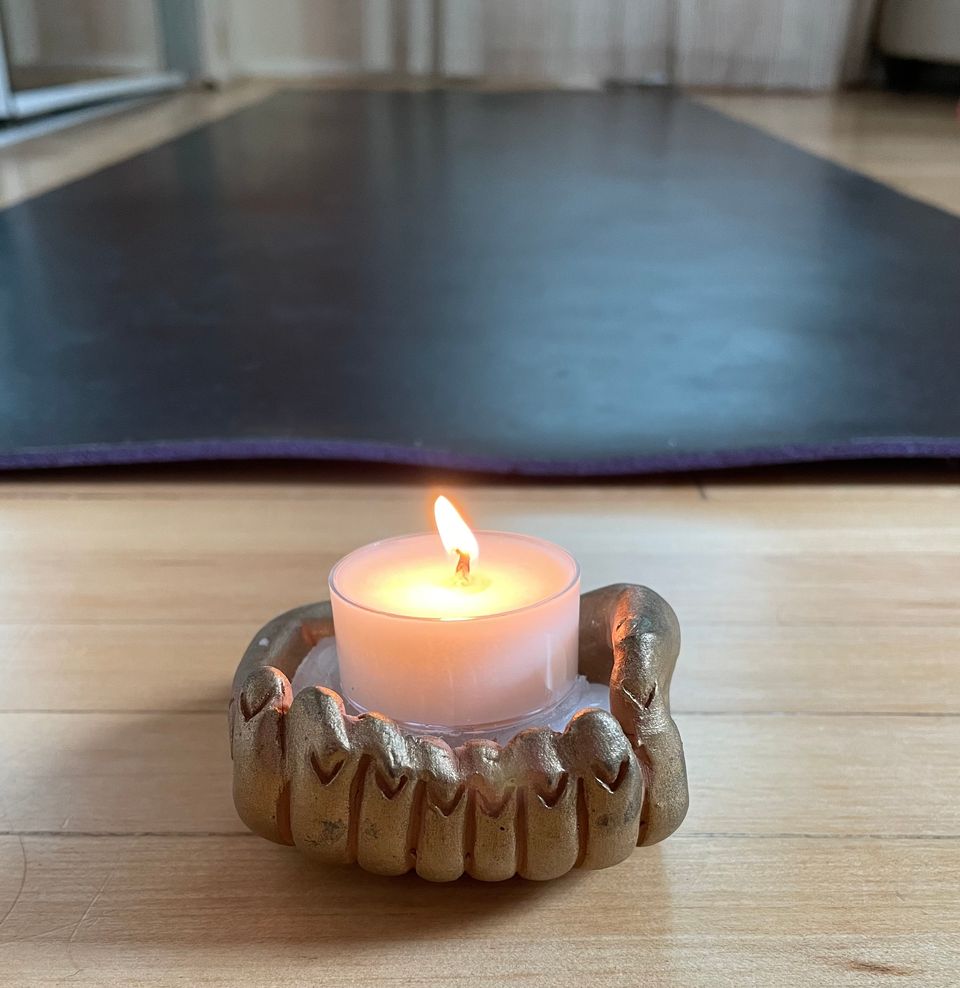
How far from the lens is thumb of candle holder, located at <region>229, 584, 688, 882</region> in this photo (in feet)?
1.37

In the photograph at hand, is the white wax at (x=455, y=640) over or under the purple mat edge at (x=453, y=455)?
over

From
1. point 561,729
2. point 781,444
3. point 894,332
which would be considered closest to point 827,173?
point 894,332

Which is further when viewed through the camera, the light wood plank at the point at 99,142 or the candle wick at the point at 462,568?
the light wood plank at the point at 99,142

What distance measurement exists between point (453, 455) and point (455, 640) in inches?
20.7

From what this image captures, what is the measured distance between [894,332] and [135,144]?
232 cm

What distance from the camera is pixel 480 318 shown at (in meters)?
1.35

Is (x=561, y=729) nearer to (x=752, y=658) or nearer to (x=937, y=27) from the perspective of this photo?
(x=752, y=658)

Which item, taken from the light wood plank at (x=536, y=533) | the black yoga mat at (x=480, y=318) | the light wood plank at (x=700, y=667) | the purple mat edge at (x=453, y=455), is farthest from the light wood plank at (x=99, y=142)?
the light wood plank at (x=700, y=667)

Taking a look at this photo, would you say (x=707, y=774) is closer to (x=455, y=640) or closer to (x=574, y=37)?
(x=455, y=640)

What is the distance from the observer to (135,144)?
2.96 metres

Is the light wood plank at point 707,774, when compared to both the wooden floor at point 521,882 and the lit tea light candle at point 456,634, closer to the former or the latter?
the wooden floor at point 521,882

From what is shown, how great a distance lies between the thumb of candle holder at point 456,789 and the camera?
419 millimetres

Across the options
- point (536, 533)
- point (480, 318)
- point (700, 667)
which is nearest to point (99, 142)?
point (480, 318)

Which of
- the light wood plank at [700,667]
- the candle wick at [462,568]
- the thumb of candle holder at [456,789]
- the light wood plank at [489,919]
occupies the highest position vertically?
the candle wick at [462,568]
